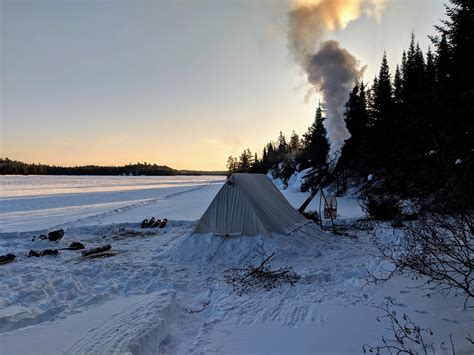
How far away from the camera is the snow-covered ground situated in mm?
3732

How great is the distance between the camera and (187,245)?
8719 millimetres

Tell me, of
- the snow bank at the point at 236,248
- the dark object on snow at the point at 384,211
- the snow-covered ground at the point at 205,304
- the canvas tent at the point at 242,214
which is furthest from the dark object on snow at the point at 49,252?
the dark object on snow at the point at 384,211

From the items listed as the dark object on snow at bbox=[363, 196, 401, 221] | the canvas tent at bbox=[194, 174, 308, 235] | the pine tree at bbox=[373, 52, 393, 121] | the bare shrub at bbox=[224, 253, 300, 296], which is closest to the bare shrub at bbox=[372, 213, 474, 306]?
the bare shrub at bbox=[224, 253, 300, 296]

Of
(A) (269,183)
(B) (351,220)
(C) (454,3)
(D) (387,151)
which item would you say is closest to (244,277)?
(A) (269,183)

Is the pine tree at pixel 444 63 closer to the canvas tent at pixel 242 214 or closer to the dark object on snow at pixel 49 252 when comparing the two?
the canvas tent at pixel 242 214

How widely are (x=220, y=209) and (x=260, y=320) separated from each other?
4.87 metres

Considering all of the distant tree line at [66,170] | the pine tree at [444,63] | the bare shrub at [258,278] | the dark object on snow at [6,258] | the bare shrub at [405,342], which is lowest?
the dark object on snow at [6,258]

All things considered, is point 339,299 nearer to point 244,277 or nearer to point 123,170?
point 244,277

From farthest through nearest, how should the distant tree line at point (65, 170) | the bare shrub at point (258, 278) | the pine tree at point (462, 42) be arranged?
1. the distant tree line at point (65, 170)
2. the pine tree at point (462, 42)
3. the bare shrub at point (258, 278)

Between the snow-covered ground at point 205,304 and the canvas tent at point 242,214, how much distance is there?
36 cm

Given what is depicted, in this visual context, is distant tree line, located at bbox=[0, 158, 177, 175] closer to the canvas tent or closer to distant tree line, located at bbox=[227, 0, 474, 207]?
distant tree line, located at bbox=[227, 0, 474, 207]

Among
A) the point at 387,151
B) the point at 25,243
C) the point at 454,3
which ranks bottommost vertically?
the point at 25,243

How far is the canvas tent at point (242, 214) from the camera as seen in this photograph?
883 centimetres

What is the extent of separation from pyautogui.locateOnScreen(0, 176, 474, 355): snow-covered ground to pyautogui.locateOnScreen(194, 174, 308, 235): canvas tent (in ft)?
1.16
